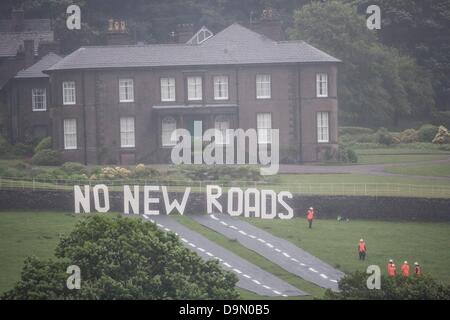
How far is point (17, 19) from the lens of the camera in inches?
1704

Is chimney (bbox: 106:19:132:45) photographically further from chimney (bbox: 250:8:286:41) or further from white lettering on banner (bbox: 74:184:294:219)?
white lettering on banner (bbox: 74:184:294:219)

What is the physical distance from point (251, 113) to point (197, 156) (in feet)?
14.1

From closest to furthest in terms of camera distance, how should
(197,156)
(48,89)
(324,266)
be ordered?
(324,266)
(197,156)
(48,89)

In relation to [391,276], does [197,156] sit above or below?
above

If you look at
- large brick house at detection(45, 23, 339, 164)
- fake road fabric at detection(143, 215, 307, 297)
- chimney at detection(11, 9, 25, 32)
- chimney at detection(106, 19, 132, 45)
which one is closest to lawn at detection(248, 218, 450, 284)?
fake road fabric at detection(143, 215, 307, 297)

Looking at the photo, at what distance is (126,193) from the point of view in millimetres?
38688

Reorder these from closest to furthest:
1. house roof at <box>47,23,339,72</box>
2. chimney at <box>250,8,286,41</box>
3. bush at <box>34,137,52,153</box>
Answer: bush at <box>34,137,52,153</box> → house roof at <box>47,23,339,72</box> → chimney at <box>250,8,286,41</box>

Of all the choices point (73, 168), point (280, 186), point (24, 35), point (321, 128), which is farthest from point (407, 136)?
point (24, 35)

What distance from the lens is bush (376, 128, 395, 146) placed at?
149 feet

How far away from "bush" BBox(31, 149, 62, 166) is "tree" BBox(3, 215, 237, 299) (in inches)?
331

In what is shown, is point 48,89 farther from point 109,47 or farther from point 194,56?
point 194,56
